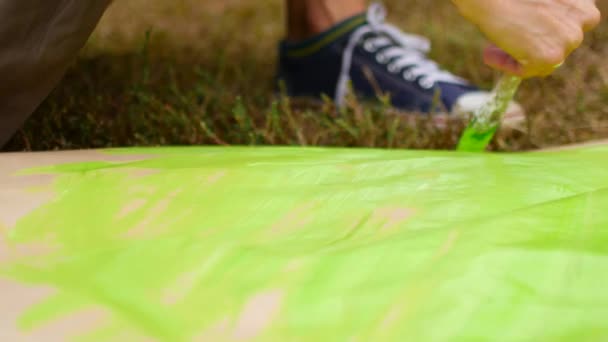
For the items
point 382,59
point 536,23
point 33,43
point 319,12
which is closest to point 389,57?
point 382,59

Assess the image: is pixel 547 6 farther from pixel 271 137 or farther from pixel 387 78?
→ pixel 387 78

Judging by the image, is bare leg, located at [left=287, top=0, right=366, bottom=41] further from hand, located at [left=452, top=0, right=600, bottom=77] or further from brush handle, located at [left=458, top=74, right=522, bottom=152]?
hand, located at [left=452, top=0, right=600, bottom=77]

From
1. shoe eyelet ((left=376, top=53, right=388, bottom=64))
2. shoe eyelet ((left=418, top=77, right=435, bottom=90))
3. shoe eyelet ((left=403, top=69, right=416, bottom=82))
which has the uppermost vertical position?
shoe eyelet ((left=376, top=53, right=388, bottom=64))

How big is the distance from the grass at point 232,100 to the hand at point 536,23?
37cm

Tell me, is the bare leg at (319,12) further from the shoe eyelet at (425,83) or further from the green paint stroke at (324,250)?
the green paint stroke at (324,250)

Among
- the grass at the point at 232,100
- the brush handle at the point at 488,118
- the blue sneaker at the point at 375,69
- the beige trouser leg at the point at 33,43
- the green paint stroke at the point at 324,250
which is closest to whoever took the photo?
the green paint stroke at the point at 324,250

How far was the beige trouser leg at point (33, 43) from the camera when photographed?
30.8 inches

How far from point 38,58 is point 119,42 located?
3.46 ft

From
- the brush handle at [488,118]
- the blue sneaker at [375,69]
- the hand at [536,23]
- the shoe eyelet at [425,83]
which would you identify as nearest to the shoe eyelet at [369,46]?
the blue sneaker at [375,69]

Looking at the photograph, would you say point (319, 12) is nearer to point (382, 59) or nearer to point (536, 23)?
point (382, 59)

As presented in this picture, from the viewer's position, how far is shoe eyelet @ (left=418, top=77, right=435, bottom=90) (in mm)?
1403

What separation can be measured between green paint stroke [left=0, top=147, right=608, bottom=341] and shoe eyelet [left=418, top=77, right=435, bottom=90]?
0.61 metres

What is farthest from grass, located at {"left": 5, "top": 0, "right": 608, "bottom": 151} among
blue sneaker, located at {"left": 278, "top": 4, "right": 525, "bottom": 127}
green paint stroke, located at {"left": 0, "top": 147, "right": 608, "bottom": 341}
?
green paint stroke, located at {"left": 0, "top": 147, "right": 608, "bottom": 341}

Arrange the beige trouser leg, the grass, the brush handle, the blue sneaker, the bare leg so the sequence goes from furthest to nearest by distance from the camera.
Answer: the bare leg
the blue sneaker
the grass
the brush handle
the beige trouser leg
